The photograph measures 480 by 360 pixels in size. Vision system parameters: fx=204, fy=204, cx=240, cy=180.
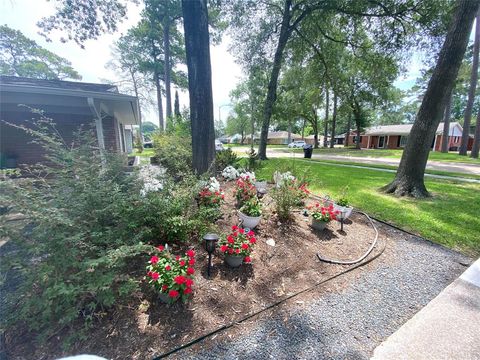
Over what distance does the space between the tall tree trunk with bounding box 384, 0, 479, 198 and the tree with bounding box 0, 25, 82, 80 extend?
31057mm

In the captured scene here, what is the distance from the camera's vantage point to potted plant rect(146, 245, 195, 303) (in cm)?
179

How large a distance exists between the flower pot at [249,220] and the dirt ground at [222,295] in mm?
159

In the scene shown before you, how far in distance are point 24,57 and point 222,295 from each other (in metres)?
34.2

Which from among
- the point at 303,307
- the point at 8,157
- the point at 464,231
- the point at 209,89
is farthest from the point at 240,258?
the point at 8,157

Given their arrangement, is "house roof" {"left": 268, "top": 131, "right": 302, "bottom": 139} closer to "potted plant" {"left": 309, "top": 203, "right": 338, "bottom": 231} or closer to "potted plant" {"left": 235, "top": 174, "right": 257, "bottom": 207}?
"potted plant" {"left": 235, "top": 174, "right": 257, "bottom": 207}

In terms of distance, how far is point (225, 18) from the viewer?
34.6ft

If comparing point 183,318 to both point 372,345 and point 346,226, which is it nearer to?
point 372,345

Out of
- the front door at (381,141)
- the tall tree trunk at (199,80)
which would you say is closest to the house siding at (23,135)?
the tall tree trunk at (199,80)

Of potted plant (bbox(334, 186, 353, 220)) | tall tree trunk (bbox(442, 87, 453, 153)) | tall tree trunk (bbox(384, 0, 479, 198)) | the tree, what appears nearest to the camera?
potted plant (bbox(334, 186, 353, 220))

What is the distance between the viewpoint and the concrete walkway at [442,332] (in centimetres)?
157

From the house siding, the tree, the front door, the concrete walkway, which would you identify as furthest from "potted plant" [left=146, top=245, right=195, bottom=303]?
the front door

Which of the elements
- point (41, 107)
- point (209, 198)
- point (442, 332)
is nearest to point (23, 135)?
point (41, 107)

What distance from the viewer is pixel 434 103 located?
4852 mm

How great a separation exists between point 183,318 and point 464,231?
4.73 m
